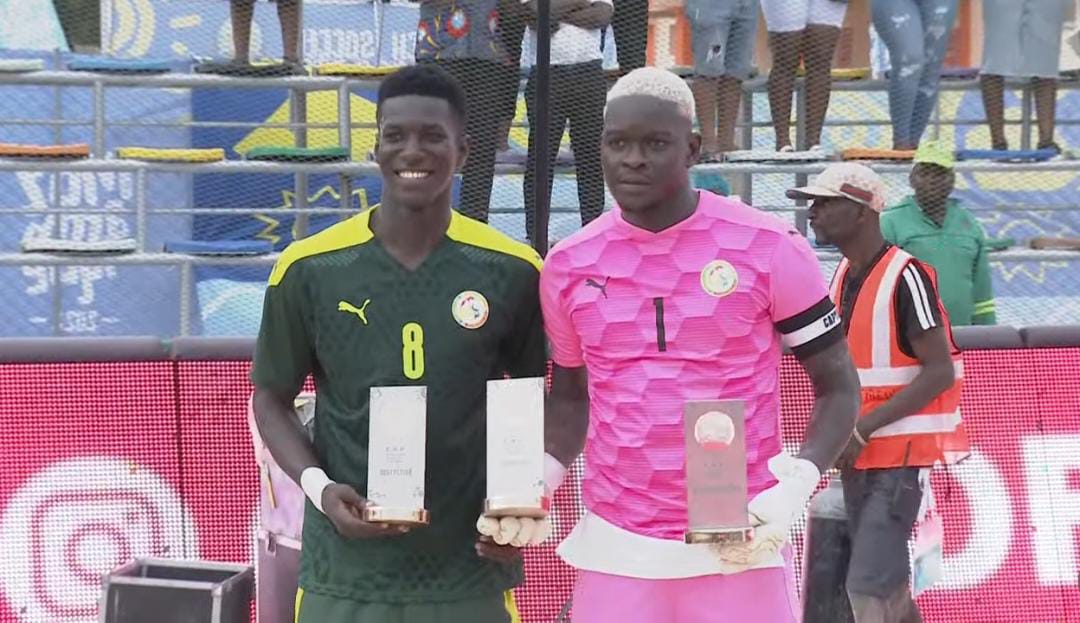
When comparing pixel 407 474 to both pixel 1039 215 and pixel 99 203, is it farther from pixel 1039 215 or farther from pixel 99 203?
pixel 1039 215

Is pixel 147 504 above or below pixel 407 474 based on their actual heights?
below

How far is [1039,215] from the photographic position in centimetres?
965

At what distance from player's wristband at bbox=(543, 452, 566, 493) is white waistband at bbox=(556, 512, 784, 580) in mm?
119

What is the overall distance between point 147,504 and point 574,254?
3.03 m

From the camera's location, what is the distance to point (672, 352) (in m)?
3.66

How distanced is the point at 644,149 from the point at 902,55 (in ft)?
19.9

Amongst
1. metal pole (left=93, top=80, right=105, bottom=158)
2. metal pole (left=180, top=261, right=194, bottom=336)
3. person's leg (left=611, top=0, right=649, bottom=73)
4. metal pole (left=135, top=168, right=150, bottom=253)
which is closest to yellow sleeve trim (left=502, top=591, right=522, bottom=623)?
metal pole (left=180, top=261, right=194, bottom=336)

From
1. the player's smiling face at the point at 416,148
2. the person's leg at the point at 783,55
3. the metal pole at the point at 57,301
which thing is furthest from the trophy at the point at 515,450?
the person's leg at the point at 783,55

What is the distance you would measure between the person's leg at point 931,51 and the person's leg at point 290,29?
135 inches

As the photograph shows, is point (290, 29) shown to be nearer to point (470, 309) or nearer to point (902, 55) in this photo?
point (902, 55)

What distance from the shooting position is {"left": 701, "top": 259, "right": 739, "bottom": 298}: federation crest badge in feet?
12.1

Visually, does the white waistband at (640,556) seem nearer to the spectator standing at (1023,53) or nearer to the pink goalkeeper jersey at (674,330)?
the pink goalkeeper jersey at (674,330)

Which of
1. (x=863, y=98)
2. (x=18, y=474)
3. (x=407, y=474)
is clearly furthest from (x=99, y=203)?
(x=407, y=474)

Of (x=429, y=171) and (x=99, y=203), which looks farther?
(x=99, y=203)
